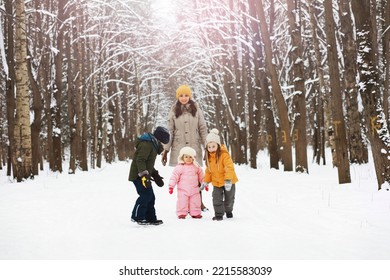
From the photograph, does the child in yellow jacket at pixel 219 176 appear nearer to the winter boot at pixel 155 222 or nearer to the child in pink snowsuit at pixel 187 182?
the child in pink snowsuit at pixel 187 182

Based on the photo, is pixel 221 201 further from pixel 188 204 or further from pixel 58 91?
pixel 58 91

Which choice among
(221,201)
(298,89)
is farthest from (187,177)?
(298,89)

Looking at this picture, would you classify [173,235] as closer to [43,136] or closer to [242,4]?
[242,4]

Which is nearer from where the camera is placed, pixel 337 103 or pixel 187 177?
pixel 187 177

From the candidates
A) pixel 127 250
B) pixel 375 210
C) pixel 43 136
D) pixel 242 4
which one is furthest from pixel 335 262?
pixel 43 136

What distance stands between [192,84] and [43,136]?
1366 centimetres

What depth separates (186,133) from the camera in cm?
696

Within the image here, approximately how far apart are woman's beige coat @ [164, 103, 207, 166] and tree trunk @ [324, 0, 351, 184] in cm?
372

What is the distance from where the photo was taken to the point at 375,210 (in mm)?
6016

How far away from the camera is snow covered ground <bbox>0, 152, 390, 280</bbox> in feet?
13.2

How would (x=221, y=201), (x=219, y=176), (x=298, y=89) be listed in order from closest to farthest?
(x=221, y=201) < (x=219, y=176) < (x=298, y=89)

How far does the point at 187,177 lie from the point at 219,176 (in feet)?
1.74

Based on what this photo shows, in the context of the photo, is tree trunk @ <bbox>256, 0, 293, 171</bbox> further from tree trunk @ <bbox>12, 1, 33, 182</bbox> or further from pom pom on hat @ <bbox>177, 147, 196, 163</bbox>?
pom pom on hat @ <bbox>177, 147, 196, 163</bbox>

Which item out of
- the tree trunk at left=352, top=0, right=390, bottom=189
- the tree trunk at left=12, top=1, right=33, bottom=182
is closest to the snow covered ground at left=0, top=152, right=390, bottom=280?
the tree trunk at left=352, top=0, right=390, bottom=189
